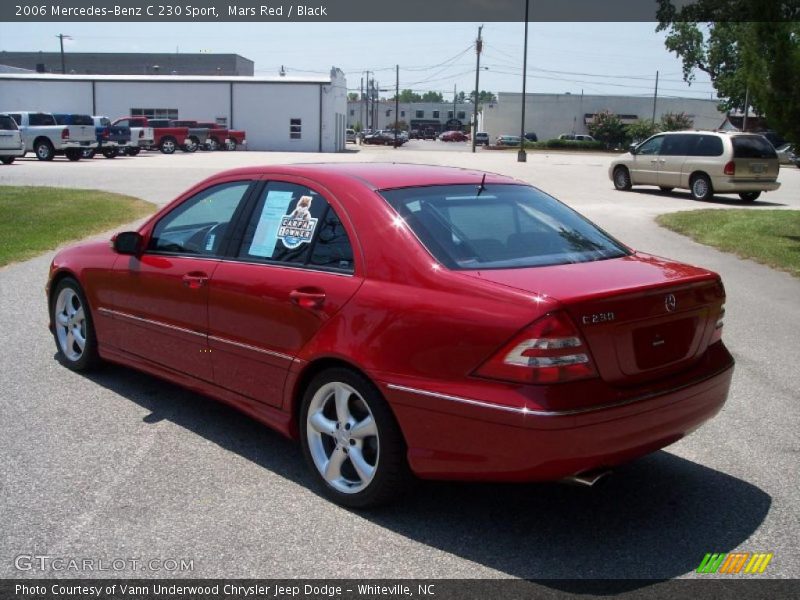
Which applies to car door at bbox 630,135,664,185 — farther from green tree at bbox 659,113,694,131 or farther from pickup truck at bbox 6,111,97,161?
green tree at bbox 659,113,694,131

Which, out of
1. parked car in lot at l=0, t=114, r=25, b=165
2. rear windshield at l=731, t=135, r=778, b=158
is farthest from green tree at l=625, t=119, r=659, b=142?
parked car in lot at l=0, t=114, r=25, b=165

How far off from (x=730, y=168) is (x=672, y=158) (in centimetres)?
212

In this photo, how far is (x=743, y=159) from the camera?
878 inches

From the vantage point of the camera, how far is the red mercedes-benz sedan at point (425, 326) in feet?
11.6

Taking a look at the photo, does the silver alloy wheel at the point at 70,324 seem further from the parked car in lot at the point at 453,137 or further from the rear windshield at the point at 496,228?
the parked car in lot at the point at 453,137

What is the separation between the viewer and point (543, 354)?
350cm

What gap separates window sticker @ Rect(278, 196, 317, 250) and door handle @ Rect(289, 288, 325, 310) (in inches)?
13.0

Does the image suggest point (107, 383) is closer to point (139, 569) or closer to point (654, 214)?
point (139, 569)

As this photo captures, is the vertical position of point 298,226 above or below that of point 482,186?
below

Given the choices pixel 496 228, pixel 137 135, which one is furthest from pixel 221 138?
pixel 496 228

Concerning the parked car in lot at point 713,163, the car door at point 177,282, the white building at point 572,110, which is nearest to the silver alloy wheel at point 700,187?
the parked car in lot at point 713,163

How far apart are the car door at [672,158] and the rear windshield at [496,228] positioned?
20.1 m

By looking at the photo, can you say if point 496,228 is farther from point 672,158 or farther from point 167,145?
point 167,145

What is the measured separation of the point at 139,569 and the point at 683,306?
2688 millimetres
